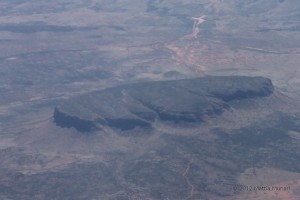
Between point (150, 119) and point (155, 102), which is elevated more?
point (155, 102)

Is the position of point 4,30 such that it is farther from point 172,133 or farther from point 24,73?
point 172,133

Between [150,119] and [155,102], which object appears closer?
[150,119]

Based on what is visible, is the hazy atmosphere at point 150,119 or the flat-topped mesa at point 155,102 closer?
the hazy atmosphere at point 150,119

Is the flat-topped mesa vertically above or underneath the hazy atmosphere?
above

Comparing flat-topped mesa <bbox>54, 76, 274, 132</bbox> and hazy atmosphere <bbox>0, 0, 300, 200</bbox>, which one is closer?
hazy atmosphere <bbox>0, 0, 300, 200</bbox>

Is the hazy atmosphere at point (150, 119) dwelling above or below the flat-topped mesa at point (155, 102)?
below
